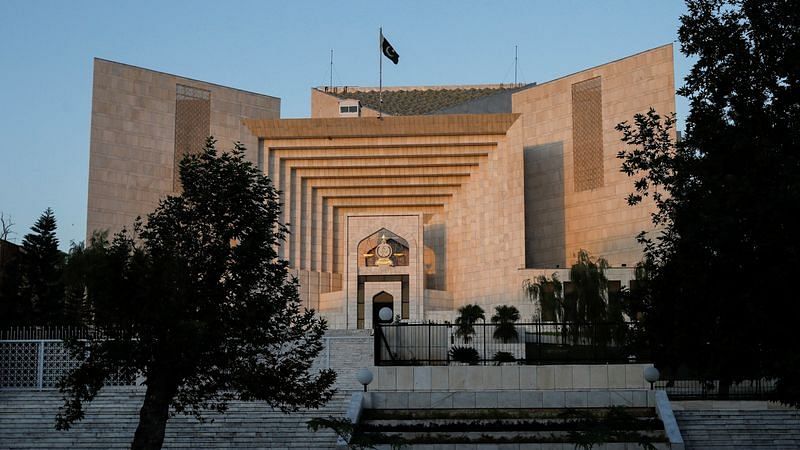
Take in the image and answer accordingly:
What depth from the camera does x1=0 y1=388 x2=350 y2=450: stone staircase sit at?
17812 millimetres

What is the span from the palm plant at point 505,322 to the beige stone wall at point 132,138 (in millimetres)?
12199

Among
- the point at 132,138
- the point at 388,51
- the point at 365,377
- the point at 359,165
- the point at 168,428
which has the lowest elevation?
the point at 168,428

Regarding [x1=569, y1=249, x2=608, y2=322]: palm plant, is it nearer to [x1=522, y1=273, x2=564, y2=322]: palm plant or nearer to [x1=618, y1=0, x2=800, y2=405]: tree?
[x1=522, y1=273, x2=564, y2=322]: palm plant

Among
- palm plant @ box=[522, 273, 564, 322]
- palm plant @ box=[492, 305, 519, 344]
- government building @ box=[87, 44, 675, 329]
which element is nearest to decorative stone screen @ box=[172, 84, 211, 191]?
government building @ box=[87, 44, 675, 329]

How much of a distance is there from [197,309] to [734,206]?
793cm

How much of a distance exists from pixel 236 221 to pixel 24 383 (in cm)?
810

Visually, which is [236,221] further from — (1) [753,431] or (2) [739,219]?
(1) [753,431]

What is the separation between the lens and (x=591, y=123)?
4238 cm

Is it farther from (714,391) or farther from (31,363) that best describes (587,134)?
(31,363)

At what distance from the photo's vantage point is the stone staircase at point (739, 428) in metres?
17.0

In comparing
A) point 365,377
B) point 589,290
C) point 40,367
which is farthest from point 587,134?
point 40,367

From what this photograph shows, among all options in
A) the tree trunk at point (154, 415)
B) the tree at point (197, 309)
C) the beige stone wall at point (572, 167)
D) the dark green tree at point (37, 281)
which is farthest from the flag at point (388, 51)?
the tree trunk at point (154, 415)

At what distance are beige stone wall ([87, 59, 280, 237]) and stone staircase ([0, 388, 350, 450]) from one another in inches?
888

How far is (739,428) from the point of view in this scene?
17625 mm
